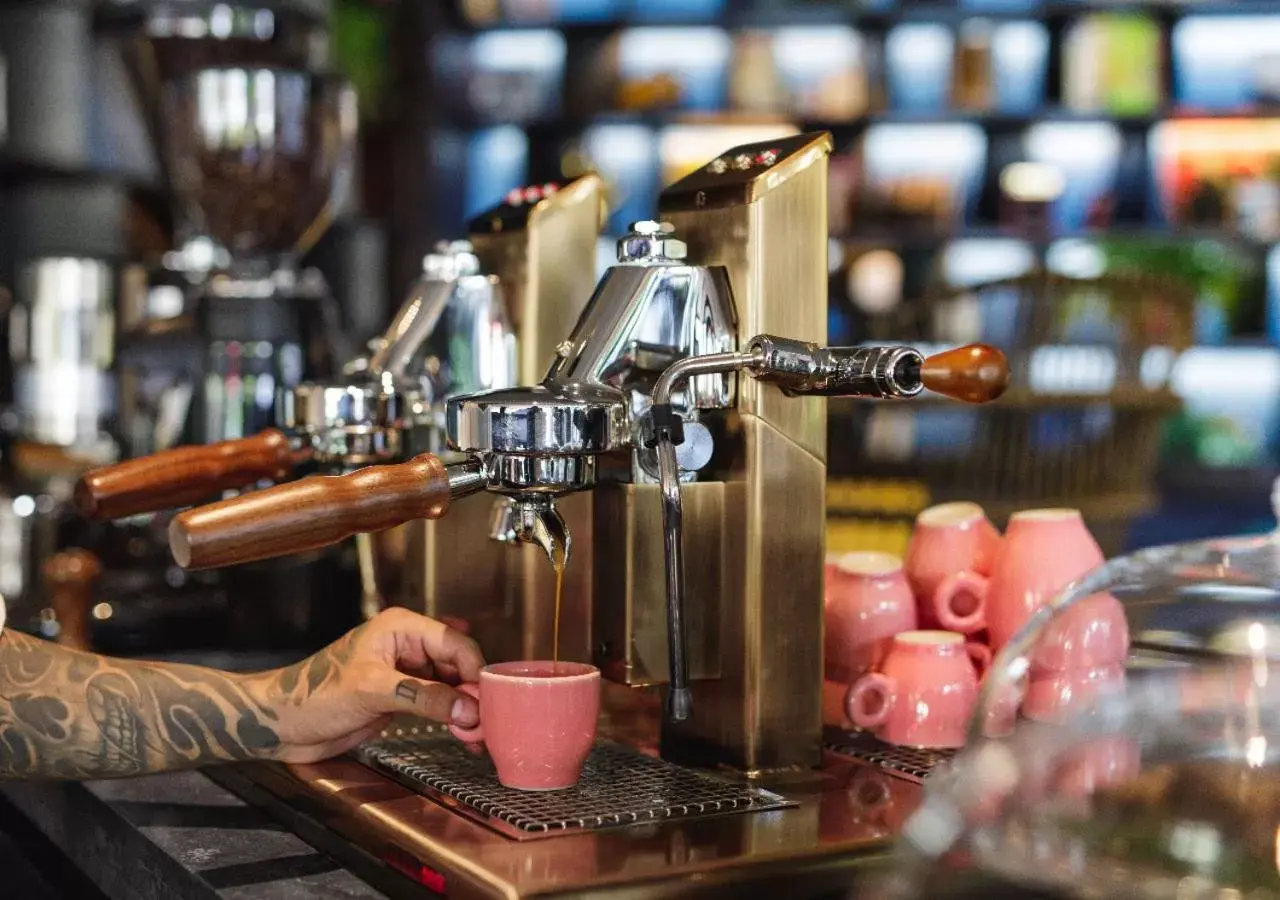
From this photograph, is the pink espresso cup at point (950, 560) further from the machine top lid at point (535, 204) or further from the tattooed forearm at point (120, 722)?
the tattooed forearm at point (120, 722)

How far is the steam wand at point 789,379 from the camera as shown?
103 cm

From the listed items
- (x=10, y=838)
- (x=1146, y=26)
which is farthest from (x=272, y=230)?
(x=1146, y=26)

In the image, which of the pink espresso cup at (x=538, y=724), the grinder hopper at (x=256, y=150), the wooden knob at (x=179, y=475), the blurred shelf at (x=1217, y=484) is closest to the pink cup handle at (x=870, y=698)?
the pink espresso cup at (x=538, y=724)

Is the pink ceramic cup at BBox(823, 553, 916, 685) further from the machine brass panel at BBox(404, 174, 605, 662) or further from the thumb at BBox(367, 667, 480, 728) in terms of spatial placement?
the thumb at BBox(367, 667, 480, 728)

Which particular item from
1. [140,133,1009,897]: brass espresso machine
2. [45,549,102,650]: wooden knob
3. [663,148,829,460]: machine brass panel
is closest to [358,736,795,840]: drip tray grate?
[140,133,1009,897]: brass espresso machine

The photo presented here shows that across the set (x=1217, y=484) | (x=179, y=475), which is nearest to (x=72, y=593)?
(x=179, y=475)

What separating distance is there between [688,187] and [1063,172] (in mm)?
4202

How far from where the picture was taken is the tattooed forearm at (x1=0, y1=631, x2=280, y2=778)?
1.17 metres

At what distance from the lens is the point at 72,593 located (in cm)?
156

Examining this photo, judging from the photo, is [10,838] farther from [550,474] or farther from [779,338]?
[779,338]

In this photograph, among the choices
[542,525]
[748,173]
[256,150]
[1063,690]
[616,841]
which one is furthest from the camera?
[256,150]

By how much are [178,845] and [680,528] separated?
37 centimetres

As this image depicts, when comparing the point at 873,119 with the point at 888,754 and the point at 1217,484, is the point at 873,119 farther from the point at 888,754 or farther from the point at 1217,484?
the point at 888,754

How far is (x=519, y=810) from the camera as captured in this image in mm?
988
